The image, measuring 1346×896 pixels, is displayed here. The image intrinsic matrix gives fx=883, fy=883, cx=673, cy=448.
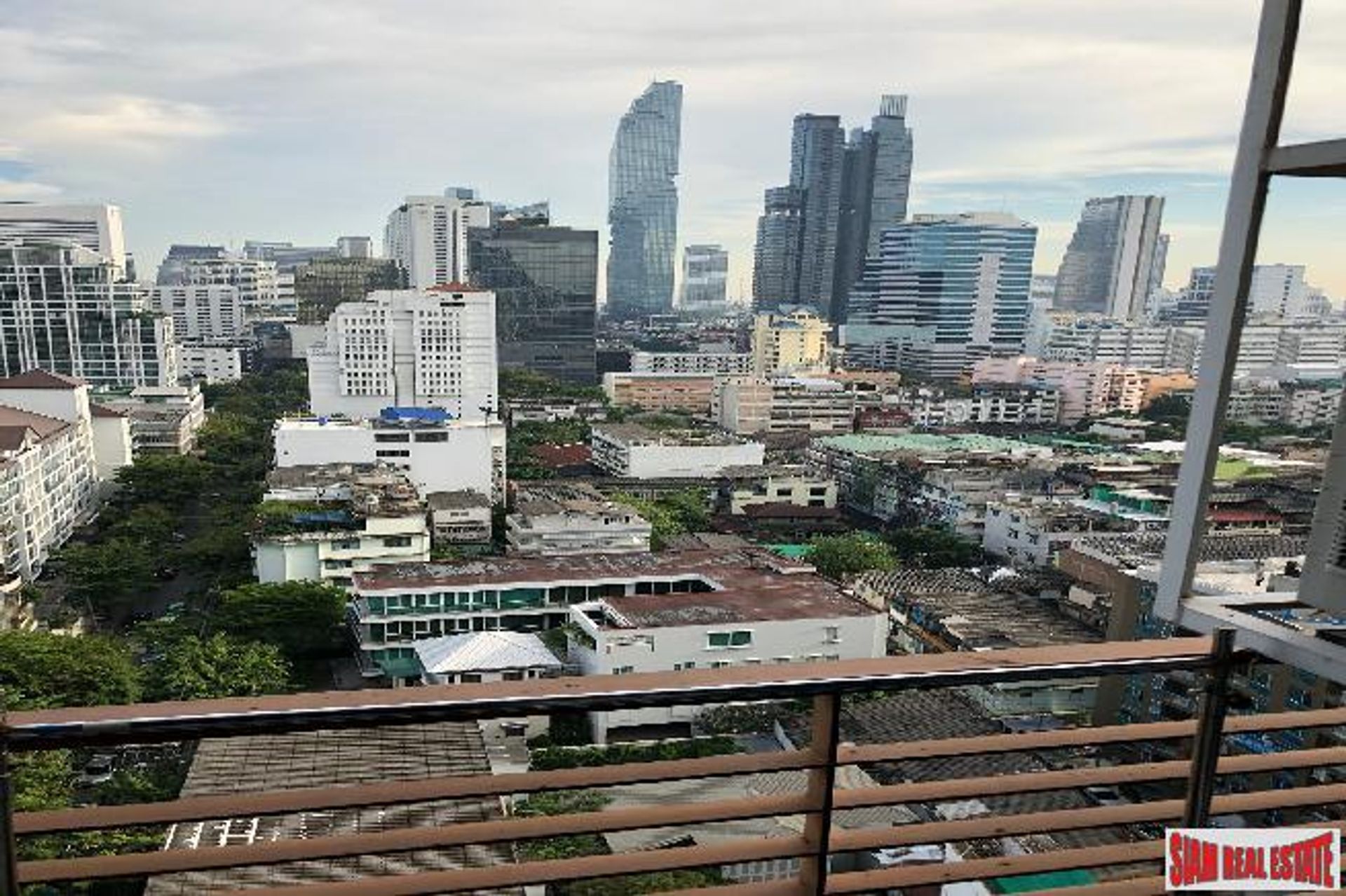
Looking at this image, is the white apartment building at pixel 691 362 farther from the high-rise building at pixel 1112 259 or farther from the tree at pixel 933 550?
the tree at pixel 933 550

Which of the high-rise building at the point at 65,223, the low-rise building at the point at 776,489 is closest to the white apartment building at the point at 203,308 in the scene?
the high-rise building at the point at 65,223

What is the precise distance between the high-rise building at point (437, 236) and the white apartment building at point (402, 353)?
17084 millimetres

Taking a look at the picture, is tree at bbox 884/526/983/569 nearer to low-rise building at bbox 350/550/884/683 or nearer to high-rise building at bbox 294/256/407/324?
low-rise building at bbox 350/550/884/683

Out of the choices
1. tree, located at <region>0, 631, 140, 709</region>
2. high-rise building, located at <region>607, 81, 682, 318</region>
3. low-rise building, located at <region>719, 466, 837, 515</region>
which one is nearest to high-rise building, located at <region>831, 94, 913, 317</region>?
high-rise building, located at <region>607, 81, 682, 318</region>

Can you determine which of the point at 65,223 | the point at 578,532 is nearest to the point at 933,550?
the point at 578,532

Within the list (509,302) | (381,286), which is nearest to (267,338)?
(381,286)

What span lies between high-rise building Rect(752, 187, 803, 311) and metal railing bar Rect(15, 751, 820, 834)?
5007cm

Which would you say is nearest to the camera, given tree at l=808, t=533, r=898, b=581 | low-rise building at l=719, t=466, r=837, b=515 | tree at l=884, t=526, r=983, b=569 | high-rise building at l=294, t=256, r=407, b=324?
tree at l=808, t=533, r=898, b=581

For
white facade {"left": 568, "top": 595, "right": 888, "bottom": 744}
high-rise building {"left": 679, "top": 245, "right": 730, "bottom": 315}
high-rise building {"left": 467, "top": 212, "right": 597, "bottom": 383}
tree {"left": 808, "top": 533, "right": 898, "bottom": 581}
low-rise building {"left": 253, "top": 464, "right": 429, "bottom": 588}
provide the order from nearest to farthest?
white facade {"left": 568, "top": 595, "right": 888, "bottom": 744} < low-rise building {"left": 253, "top": 464, "right": 429, "bottom": 588} < tree {"left": 808, "top": 533, "right": 898, "bottom": 581} < high-rise building {"left": 467, "top": 212, "right": 597, "bottom": 383} < high-rise building {"left": 679, "top": 245, "right": 730, "bottom": 315}

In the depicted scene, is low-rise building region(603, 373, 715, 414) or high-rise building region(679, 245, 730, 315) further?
high-rise building region(679, 245, 730, 315)

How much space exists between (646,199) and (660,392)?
3764cm

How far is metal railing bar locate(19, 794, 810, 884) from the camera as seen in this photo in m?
0.72

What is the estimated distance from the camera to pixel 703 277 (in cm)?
7575

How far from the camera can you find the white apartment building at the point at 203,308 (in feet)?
123
